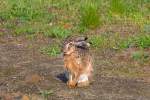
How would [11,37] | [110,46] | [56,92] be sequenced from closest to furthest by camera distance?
[56,92] < [110,46] < [11,37]

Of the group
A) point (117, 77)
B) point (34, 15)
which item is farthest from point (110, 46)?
point (34, 15)

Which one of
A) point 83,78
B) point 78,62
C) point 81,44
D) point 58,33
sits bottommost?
point 83,78

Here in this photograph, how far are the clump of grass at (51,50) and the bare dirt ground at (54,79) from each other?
0.11 meters

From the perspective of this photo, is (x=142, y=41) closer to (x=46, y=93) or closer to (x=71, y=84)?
(x=71, y=84)

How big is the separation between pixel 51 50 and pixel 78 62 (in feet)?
6.88

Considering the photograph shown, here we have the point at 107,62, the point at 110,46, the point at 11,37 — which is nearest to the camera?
the point at 107,62

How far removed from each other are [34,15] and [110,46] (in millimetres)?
2552

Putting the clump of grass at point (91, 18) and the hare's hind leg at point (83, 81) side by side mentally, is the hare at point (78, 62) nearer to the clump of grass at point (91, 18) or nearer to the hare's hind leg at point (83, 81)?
the hare's hind leg at point (83, 81)

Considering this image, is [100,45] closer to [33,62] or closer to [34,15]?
[33,62]

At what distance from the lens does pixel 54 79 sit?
26.9 feet

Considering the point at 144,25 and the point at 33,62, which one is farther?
the point at 144,25

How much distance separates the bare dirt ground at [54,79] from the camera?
7.44 meters

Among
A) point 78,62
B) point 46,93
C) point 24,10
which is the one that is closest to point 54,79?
point 78,62

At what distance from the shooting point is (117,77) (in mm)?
8258
